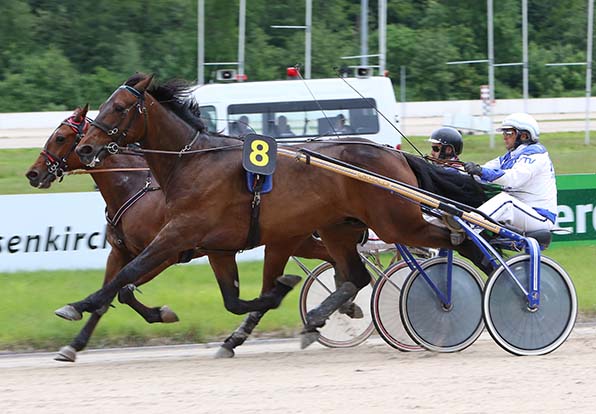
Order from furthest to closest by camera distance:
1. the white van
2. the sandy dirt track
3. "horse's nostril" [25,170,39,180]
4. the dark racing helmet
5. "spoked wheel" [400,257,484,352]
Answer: the white van, the dark racing helmet, "horse's nostril" [25,170,39,180], "spoked wheel" [400,257,484,352], the sandy dirt track

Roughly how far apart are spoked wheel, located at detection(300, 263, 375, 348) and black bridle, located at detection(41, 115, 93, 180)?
6.53 ft

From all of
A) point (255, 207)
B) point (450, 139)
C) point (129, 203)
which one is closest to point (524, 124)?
point (450, 139)

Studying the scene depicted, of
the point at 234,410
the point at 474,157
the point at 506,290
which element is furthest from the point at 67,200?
the point at 474,157

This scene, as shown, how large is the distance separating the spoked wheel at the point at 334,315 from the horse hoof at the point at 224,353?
0.67 m

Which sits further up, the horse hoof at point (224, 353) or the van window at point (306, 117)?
the van window at point (306, 117)

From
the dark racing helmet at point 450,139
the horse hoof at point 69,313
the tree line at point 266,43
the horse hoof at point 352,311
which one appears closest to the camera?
the horse hoof at point 69,313

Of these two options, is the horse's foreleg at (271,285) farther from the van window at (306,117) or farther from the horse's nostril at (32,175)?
the van window at (306,117)

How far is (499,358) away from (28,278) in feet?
17.1

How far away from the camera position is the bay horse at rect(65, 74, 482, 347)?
7266mm

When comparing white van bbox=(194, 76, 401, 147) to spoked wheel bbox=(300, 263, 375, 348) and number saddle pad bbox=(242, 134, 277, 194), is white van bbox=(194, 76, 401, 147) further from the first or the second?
number saddle pad bbox=(242, 134, 277, 194)

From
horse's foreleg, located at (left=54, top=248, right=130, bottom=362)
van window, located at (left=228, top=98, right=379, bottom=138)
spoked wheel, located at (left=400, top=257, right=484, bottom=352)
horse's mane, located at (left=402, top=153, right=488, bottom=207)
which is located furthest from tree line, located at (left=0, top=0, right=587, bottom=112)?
spoked wheel, located at (left=400, top=257, right=484, bottom=352)

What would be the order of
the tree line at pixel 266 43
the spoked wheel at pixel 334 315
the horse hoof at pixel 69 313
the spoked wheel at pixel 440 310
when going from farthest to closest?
the tree line at pixel 266 43 → the spoked wheel at pixel 334 315 → the spoked wheel at pixel 440 310 → the horse hoof at pixel 69 313

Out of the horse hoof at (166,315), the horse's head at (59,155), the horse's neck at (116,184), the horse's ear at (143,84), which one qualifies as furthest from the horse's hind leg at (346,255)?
the horse's head at (59,155)

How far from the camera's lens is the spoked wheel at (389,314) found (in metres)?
7.80
